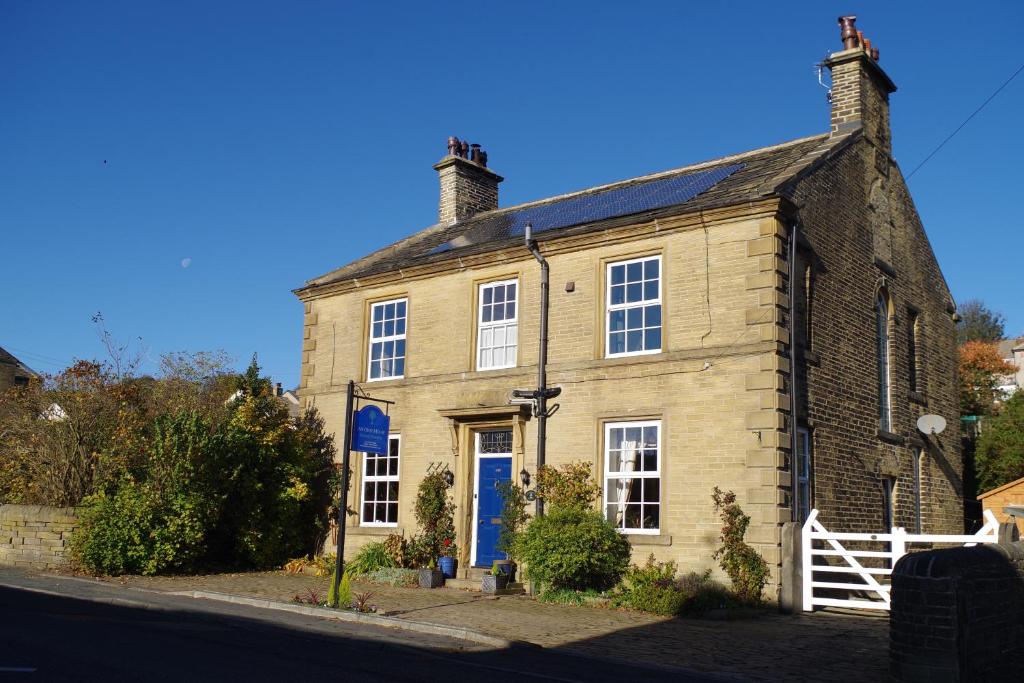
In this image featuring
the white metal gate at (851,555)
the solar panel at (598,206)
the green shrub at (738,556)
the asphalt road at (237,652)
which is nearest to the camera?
the asphalt road at (237,652)

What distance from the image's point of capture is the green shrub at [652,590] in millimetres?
13758

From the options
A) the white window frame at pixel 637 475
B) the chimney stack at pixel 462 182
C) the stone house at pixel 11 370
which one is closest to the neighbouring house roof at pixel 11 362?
the stone house at pixel 11 370

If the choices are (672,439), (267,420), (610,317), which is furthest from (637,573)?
(267,420)

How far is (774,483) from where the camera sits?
46.4 feet

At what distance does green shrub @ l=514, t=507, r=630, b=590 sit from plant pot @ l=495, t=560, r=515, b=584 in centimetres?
90

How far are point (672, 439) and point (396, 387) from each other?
668 cm

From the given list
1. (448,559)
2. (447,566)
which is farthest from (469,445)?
(447,566)

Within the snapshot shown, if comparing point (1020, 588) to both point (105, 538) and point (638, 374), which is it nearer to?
point (638, 374)

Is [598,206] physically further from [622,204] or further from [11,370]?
[11,370]

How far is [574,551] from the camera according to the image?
→ 1480 cm

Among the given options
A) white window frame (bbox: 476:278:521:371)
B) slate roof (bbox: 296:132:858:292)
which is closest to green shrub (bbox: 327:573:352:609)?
white window frame (bbox: 476:278:521:371)

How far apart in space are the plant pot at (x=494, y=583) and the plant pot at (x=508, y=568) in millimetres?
280

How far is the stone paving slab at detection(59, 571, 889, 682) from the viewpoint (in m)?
9.55

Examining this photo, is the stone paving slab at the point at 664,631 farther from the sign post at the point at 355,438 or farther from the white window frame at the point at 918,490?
the white window frame at the point at 918,490
